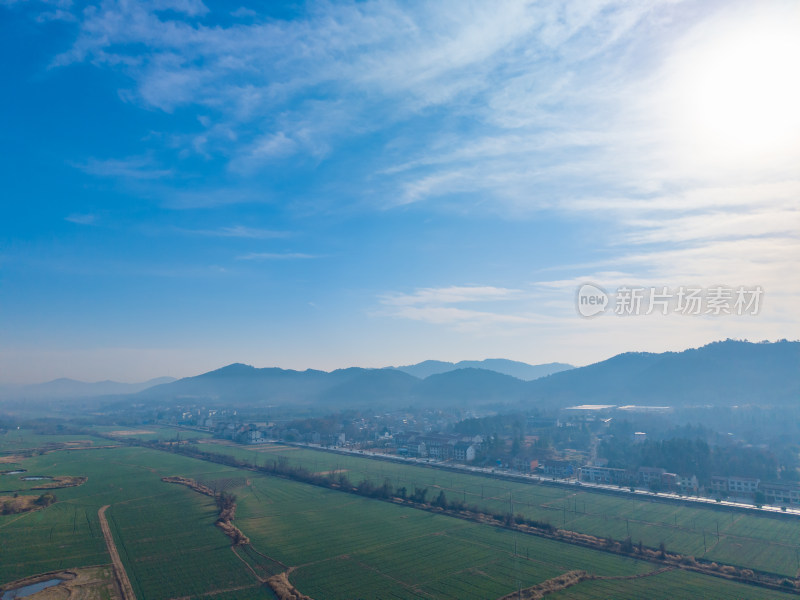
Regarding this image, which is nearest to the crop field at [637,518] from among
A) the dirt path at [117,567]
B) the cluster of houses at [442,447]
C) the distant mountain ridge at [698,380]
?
the cluster of houses at [442,447]

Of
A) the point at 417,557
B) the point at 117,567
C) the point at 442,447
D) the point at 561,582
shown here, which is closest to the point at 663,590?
the point at 561,582

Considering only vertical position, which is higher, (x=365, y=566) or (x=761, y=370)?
(x=761, y=370)

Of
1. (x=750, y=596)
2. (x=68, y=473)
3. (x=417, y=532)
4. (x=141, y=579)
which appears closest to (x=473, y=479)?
(x=417, y=532)

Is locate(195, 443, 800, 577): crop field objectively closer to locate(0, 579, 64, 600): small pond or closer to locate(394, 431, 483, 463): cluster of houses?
locate(394, 431, 483, 463): cluster of houses

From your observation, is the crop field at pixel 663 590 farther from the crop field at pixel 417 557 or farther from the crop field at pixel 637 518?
the crop field at pixel 637 518

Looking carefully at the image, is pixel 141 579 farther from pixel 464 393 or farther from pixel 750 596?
pixel 464 393

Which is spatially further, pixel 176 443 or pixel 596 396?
pixel 596 396

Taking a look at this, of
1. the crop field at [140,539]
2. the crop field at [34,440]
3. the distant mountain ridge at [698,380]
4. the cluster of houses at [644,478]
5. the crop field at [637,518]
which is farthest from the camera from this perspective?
the distant mountain ridge at [698,380]
